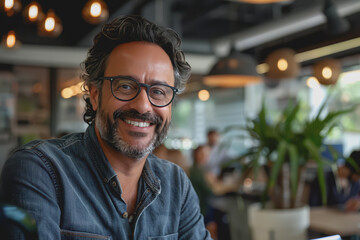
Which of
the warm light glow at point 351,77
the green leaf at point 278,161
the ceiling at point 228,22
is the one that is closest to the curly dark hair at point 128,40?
the green leaf at point 278,161

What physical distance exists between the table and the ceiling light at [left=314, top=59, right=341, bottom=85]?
1.90 metres

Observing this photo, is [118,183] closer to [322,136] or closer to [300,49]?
[322,136]

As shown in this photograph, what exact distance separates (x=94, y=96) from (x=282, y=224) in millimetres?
1777

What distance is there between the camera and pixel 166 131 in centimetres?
132

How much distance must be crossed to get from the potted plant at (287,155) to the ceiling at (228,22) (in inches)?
114

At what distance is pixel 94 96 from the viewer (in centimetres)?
136

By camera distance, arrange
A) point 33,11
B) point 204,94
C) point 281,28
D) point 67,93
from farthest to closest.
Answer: point 204,94 < point 67,93 < point 281,28 < point 33,11

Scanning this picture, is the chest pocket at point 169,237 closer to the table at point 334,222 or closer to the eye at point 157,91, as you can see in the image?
the eye at point 157,91

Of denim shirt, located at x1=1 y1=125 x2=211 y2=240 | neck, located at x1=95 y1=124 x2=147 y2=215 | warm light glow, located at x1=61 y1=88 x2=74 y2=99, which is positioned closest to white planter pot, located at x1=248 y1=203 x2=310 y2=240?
denim shirt, located at x1=1 y1=125 x2=211 y2=240

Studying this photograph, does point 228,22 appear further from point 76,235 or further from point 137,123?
point 76,235

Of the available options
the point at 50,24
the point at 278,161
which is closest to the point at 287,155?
the point at 278,161

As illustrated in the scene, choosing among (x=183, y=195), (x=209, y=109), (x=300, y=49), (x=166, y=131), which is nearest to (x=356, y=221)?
(x=183, y=195)

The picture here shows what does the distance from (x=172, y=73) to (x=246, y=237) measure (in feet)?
8.80

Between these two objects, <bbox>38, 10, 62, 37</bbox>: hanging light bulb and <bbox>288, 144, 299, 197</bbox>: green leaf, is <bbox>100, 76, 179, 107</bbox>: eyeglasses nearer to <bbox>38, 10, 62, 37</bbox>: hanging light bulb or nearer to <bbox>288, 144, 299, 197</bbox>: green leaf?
<bbox>288, 144, 299, 197</bbox>: green leaf
